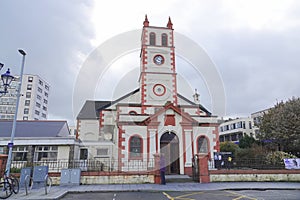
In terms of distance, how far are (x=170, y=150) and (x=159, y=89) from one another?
7.55m

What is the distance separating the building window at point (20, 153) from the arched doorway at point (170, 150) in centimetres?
1205

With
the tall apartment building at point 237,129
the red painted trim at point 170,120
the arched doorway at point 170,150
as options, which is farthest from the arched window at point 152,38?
the tall apartment building at point 237,129

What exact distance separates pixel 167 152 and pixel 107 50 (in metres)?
9.57

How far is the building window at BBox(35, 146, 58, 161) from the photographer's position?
18953 millimetres

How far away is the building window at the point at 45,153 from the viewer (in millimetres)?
18953

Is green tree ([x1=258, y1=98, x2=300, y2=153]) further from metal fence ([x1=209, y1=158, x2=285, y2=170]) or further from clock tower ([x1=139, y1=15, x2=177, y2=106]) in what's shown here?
clock tower ([x1=139, y1=15, x2=177, y2=106])

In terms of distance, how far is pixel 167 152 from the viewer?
17766 mm

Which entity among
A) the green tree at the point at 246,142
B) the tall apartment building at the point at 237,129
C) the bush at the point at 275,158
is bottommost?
the bush at the point at 275,158

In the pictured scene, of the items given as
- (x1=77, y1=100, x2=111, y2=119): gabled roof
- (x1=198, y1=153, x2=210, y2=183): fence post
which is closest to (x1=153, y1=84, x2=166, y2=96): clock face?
(x1=77, y1=100, x2=111, y2=119): gabled roof

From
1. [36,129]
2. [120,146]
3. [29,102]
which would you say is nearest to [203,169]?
[120,146]

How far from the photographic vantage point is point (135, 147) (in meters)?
17.6

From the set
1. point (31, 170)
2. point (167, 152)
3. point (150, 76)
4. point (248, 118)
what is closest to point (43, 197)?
point (31, 170)

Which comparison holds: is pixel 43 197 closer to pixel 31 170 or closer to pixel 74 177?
pixel 74 177

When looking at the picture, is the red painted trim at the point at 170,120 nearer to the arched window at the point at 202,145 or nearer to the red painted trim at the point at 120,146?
the arched window at the point at 202,145
